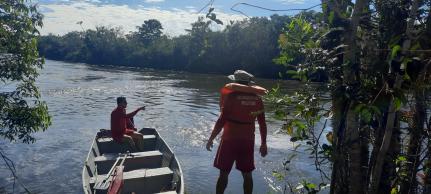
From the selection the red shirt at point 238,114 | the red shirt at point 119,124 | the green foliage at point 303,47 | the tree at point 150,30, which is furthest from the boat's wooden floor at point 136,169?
the tree at point 150,30

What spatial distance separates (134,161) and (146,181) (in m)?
1.35

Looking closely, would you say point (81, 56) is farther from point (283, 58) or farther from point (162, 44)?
point (283, 58)

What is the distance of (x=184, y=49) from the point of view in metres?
67.1

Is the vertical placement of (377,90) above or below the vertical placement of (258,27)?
below

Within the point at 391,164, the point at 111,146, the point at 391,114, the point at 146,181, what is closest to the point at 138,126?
the point at 111,146

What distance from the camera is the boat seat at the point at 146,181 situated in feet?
24.2

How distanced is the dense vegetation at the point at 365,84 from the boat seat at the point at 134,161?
18.7 feet

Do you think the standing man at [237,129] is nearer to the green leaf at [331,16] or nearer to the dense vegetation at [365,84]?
the dense vegetation at [365,84]

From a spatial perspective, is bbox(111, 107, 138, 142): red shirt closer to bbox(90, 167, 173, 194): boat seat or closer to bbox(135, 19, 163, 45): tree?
bbox(90, 167, 173, 194): boat seat

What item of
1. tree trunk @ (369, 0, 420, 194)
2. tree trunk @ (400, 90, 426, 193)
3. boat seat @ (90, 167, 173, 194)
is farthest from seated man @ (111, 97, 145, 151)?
tree trunk @ (369, 0, 420, 194)

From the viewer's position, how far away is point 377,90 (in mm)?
2502

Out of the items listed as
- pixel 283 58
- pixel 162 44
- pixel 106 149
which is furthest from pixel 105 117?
pixel 162 44

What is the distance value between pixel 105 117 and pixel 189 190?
38.7 feet

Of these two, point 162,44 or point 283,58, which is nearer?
point 283,58
